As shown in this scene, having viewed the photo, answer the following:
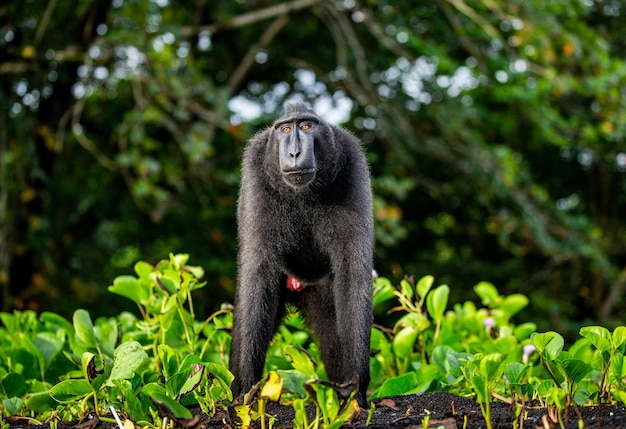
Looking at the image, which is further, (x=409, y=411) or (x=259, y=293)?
(x=259, y=293)

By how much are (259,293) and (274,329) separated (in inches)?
14.2

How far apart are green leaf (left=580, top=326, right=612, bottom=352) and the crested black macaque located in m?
0.98

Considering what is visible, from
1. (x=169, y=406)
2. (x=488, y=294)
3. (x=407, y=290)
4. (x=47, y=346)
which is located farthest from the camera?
(x=488, y=294)

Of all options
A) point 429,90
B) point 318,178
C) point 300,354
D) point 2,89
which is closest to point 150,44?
point 2,89

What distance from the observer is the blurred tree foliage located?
22.9 ft

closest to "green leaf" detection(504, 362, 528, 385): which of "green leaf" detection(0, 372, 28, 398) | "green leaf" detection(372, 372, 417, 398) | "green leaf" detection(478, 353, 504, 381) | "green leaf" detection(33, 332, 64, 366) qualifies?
"green leaf" detection(478, 353, 504, 381)

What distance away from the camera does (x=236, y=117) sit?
881 cm

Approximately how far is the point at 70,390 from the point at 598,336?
173 centimetres

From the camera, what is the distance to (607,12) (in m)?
10.9

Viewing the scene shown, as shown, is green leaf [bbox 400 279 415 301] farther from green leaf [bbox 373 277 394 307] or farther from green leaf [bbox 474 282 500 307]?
green leaf [bbox 474 282 500 307]

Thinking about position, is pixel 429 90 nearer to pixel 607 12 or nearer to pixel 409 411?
pixel 607 12

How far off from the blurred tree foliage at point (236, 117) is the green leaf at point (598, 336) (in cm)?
235

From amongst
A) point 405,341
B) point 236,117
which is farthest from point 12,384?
point 236,117

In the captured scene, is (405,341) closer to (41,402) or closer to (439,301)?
(439,301)
